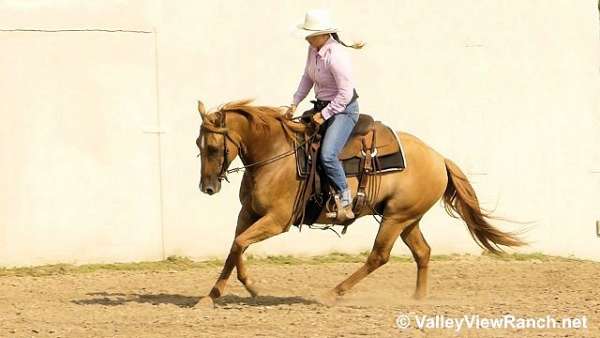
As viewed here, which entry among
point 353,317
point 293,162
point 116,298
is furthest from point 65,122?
point 353,317

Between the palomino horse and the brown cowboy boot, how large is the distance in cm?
20

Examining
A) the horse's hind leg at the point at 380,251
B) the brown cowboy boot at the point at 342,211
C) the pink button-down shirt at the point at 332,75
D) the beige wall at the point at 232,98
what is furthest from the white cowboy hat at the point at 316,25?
the beige wall at the point at 232,98

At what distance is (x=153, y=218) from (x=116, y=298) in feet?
7.05

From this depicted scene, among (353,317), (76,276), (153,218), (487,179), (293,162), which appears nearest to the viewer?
(353,317)

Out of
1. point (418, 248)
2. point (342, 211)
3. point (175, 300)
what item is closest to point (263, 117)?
point (342, 211)

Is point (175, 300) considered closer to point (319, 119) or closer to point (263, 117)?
point (263, 117)

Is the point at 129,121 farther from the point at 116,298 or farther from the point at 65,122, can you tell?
the point at 116,298

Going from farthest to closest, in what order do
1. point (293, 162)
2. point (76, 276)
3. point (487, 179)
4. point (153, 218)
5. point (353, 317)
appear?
1. point (487, 179)
2. point (153, 218)
3. point (76, 276)
4. point (293, 162)
5. point (353, 317)

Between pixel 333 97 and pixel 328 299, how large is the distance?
1531mm

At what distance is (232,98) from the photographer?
11844 millimetres

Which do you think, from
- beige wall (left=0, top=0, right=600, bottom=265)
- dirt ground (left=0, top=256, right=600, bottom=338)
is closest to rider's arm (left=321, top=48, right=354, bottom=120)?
dirt ground (left=0, top=256, right=600, bottom=338)

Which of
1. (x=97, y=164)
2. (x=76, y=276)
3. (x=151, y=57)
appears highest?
(x=151, y=57)

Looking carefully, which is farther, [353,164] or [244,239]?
[353,164]

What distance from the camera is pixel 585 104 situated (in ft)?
42.3
